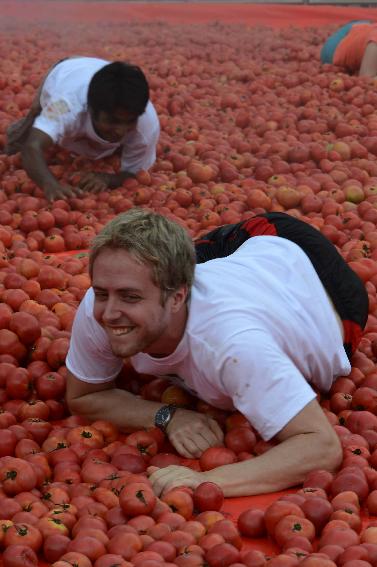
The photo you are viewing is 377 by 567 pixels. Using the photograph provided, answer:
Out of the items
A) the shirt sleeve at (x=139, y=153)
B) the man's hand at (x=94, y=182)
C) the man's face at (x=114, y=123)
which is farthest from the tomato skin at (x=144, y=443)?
the shirt sleeve at (x=139, y=153)

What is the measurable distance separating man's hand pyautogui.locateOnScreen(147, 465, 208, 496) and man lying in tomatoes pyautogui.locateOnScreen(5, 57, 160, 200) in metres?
3.09

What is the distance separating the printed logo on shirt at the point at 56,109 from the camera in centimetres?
589

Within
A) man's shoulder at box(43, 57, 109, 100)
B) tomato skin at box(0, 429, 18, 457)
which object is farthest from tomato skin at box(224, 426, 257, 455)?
man's shoulder at box(43, 57, 109, 100)

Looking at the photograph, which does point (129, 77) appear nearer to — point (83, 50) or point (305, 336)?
point (305, 336)

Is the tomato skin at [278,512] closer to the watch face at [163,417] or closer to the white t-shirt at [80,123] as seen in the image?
the watch face at [163,417]

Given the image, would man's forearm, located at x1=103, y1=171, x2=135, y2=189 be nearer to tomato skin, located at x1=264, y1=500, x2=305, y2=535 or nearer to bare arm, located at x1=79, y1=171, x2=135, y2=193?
bare arm, located at x1=79, y1=171, x2=135, y2=193

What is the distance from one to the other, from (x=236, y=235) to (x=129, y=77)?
2133mm

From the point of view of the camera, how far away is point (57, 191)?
5730 millimetres

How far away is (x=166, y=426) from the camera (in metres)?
3.24

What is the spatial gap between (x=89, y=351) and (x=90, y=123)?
2.95m

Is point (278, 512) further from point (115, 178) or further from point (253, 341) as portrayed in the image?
point (115, 178)

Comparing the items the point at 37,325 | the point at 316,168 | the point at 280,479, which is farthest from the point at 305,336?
the point at 316,168

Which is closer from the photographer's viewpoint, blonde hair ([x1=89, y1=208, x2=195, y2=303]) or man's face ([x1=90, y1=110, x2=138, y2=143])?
blonde hair ([x1=89, y1=208, x2=195, y2=303])

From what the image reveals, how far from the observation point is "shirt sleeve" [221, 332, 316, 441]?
2.88 m
